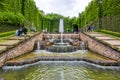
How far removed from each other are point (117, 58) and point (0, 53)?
7342 millimetres

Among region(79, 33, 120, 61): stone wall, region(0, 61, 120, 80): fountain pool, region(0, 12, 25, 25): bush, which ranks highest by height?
region(0, 12, 25, 25): bush

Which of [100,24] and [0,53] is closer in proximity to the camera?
[0,53]

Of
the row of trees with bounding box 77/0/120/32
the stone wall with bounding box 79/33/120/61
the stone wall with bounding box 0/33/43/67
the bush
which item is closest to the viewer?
the stone wall with bounding box 0/33/43/67

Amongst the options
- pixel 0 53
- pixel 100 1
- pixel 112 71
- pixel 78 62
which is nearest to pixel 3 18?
pixel 0 53

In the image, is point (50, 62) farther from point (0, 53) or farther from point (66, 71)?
point (0, 53)

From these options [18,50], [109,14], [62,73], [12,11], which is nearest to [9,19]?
[12,11]

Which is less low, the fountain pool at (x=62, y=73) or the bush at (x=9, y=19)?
the bush at (x=9, y=19)

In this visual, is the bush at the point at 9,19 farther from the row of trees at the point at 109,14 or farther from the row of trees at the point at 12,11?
the row of trees at the point at 109,14

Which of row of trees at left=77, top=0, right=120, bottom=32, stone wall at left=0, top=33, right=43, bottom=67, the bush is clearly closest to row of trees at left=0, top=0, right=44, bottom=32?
the bush

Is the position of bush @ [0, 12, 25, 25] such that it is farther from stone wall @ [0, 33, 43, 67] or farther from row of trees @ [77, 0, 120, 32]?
row of trees @ [77, 0, 120, 32]

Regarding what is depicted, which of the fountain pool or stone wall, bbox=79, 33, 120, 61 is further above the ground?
stone wall, bbox=79, 33, 120, 61

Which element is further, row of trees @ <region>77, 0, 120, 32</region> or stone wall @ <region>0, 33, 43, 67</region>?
row of trees @ <region>77, 0, 120, 32</region>

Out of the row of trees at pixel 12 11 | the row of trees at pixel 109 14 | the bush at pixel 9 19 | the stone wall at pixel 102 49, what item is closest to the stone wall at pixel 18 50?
the row of trees at pixel 12 11

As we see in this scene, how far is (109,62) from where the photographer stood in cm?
1023
